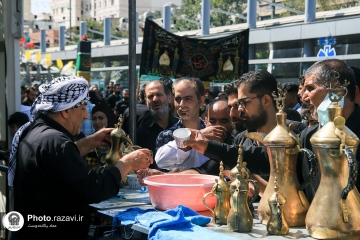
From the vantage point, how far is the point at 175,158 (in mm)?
3182

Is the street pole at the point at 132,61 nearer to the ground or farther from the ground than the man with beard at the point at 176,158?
farther from the ground

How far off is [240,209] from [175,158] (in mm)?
1138

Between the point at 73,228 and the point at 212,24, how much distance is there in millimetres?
45169

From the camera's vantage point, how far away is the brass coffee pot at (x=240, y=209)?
208 centimetres

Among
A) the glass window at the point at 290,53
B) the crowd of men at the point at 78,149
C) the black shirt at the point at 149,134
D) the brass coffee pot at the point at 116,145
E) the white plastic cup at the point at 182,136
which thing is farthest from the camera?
the glass window at the point at 290,53

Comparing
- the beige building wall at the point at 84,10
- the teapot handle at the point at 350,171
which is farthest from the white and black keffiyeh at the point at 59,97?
the beige building wall at the point at 84,10

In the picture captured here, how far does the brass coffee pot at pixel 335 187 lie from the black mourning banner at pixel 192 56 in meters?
4.61

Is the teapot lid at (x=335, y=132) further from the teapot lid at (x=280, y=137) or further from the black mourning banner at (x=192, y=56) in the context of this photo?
the black mourning banner at (x=192, y=56)

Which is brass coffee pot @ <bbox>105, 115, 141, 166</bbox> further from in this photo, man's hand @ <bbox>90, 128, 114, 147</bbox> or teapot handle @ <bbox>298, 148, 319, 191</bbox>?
teapot handle @ <bbox>298, 148, 319, 191</bbox>

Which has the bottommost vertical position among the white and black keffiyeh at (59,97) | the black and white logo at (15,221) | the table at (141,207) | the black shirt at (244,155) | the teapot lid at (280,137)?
the black and white logo at (15,221)

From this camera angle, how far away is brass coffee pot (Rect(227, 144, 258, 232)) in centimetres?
208

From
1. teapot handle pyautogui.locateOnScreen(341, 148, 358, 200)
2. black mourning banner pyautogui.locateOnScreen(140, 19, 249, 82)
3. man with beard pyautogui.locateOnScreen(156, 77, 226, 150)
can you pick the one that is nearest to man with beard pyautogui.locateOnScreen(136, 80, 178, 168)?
man with beard pyautogui.locateOnScreen(156, 77, 226, 150)

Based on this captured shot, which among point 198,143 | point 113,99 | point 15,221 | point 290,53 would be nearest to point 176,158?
point 198,143

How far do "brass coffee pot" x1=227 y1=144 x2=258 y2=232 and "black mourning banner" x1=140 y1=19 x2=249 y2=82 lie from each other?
4379 mm
